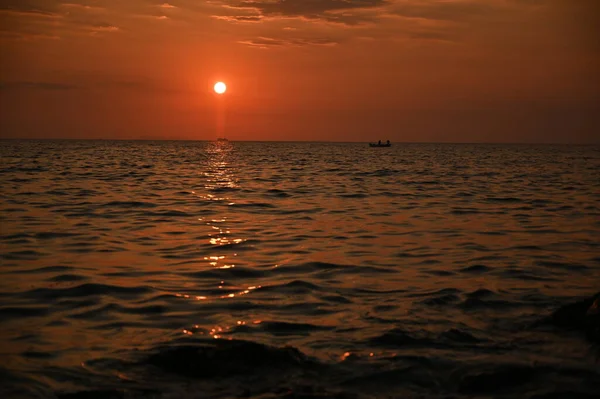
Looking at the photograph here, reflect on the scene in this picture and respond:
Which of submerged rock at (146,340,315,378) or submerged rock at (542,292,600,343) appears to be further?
submerged rock at (542,292,600,343)

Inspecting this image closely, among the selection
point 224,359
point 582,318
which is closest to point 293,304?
point 224,359

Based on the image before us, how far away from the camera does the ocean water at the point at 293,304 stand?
6555mm

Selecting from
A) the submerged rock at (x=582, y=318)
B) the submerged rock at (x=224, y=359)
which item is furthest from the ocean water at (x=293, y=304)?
the submerged rock at (x=582, y=318)

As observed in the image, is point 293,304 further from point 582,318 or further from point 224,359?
point 582,318

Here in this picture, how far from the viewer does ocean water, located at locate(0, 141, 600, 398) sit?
6555mm

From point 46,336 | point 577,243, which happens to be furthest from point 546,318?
point 577,243

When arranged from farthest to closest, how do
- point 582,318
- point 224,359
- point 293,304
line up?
point 293,304, point 582,318, point 224,359

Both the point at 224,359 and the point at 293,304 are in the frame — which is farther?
the point at 293,304

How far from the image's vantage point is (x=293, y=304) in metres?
9.55

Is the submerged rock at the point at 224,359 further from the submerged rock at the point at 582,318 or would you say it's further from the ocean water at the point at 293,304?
the submerged rock at the point at 582,318

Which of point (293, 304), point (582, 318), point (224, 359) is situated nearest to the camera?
point (224, 359)

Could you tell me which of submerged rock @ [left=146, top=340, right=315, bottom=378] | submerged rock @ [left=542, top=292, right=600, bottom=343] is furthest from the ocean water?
submerged rock @ [left=542, top=292, right=600, bottom=343]

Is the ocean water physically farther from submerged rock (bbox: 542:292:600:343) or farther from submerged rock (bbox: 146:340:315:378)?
submerged rock (bbox: 542:292:600:343)

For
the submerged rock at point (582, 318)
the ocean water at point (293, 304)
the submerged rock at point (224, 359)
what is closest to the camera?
the ocean water at point (293, 304)
